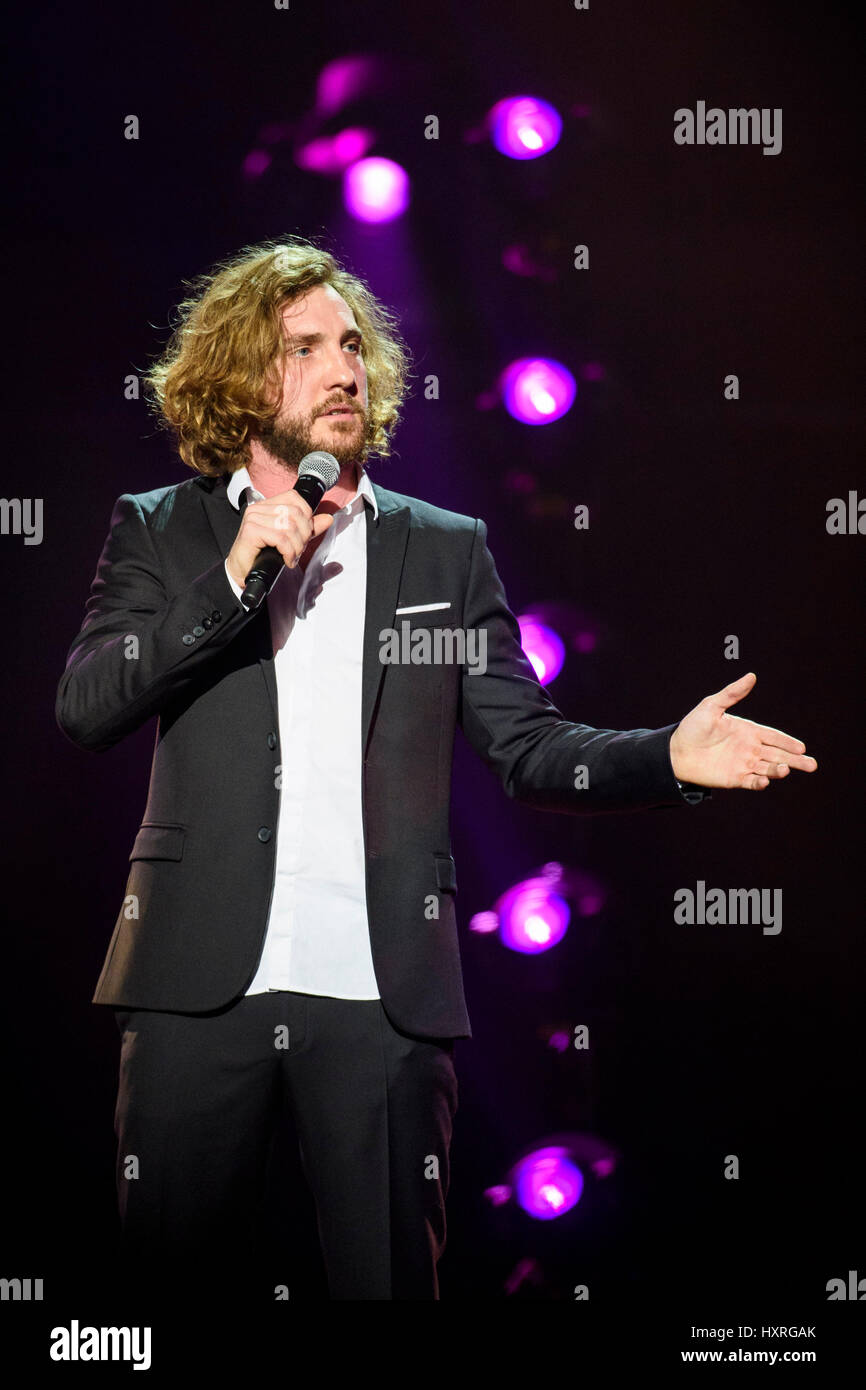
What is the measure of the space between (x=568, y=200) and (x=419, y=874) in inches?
61.5

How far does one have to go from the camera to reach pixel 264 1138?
1.83m

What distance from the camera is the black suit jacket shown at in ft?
5.95

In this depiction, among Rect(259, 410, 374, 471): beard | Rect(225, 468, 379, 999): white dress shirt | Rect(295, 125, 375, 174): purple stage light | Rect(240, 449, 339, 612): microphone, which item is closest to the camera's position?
Rect(240, 449, 339, 612): microphone

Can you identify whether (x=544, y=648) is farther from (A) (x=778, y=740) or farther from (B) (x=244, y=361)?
(A) (x=778, y=740)

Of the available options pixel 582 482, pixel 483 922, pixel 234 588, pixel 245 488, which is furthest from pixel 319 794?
pixel 582 482

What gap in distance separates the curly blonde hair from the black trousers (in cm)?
95

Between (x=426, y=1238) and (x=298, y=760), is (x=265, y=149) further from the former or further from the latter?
(x=426, y=1238)

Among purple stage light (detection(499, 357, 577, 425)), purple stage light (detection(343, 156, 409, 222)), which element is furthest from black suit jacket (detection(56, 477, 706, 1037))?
purple stage light (detection(343, 156, 409, 222))

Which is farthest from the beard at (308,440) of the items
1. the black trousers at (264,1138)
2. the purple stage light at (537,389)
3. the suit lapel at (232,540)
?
the black trousers at (264,1138)

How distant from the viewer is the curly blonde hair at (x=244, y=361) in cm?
223

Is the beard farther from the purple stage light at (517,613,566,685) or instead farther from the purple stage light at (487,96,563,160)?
the purple stage light at (487,96,563,160)

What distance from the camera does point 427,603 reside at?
2066 mm
